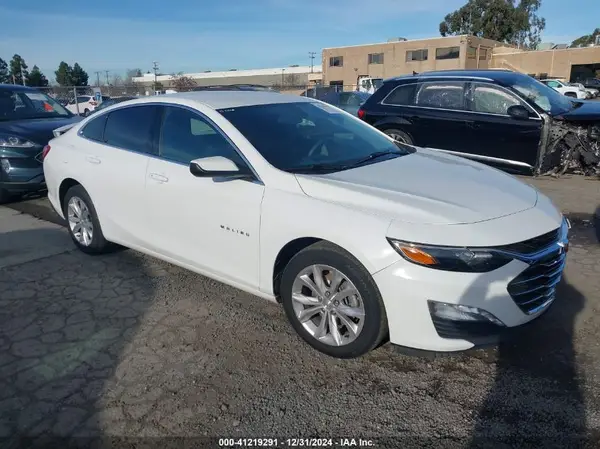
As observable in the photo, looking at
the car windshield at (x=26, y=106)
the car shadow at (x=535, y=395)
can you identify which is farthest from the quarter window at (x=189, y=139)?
the car windshield at (x=26, y=106)

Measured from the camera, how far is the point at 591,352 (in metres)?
3.19

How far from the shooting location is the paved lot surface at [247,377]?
256 cm

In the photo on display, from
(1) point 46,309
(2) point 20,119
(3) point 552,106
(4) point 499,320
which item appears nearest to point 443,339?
(4) point 499,320

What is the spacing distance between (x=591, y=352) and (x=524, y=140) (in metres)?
5.00

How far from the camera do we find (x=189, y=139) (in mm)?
3861

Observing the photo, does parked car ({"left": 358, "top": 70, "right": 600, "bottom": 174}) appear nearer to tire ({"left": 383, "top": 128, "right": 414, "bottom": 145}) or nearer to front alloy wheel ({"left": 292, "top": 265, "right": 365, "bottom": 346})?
tire ({"left": 383, "top": 128, "right": 414, "bottom": 145})

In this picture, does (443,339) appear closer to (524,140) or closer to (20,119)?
(524,140)

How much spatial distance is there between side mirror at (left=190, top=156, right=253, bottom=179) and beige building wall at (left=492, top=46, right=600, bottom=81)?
206 ft

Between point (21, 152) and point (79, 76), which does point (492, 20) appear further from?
point (21, 152)

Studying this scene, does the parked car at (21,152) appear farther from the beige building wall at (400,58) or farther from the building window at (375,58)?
the building window at (375,58)

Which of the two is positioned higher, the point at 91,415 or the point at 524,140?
the point at 524,140

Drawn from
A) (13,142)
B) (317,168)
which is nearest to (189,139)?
(317,168)

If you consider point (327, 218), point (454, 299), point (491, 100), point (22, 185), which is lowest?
point (22, 185)

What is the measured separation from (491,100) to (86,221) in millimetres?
6210
